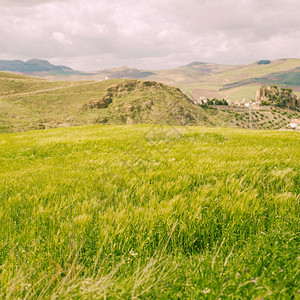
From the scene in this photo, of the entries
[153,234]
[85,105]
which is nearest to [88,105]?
[85,105]

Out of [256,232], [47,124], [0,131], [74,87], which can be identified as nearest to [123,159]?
[256,232]

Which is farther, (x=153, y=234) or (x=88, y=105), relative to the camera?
(x=88, y=105)

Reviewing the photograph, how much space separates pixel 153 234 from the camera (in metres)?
2.65

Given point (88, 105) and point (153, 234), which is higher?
point (88, 105)

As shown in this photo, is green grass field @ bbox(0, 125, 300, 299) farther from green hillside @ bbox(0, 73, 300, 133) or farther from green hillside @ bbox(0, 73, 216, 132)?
A: green hillside @ bbox(0, 73, 216, 132)

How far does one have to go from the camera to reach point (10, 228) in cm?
281

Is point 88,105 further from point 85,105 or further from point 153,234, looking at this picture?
point 153,234

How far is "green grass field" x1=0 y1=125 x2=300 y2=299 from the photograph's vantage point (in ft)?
5.73

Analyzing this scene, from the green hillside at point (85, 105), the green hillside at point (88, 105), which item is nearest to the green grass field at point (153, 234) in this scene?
the green hillside at point (88, 105)

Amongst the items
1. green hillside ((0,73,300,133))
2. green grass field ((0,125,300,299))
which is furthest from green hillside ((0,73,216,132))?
green grass field ((0,125,300,299))

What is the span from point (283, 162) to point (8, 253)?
18.8 ft

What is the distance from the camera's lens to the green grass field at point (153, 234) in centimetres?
175

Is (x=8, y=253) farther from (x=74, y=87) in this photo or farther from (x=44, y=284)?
(x=74, y=87)

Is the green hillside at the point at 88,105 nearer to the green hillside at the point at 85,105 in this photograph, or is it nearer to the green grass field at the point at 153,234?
the green hillside at the point at 85,105
